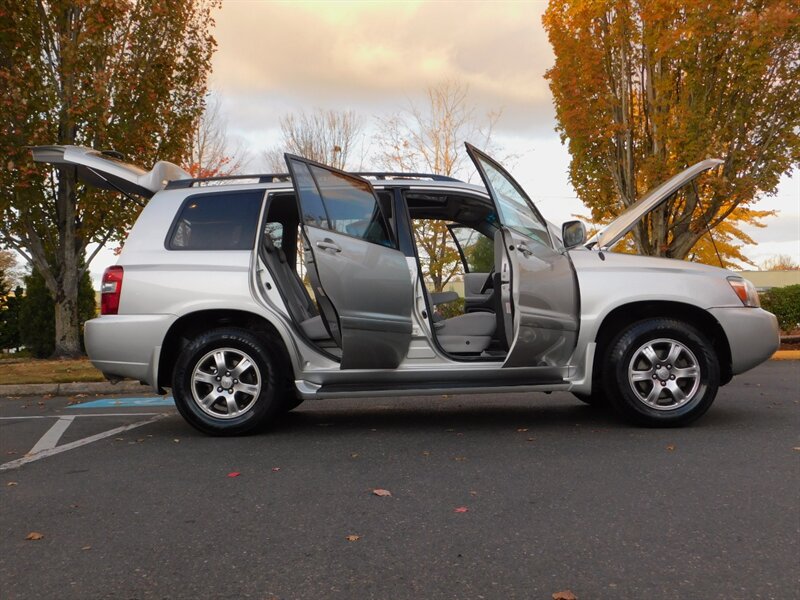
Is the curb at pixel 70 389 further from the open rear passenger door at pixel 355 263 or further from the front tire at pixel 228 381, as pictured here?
the open rear passenger door at pixel 355 263

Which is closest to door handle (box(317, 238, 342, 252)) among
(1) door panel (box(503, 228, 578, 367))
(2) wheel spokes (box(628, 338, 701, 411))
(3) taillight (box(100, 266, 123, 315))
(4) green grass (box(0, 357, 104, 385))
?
(1) door panel (box(503, 228, 578, 367))

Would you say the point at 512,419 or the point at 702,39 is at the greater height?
the point at 702,39

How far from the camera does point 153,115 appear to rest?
15.6 meters

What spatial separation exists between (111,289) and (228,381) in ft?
3.87

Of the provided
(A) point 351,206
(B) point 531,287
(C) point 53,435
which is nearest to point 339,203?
(A) point 351,206

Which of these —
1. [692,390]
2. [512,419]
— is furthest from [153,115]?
[692,390]

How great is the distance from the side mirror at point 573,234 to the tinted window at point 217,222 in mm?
2435

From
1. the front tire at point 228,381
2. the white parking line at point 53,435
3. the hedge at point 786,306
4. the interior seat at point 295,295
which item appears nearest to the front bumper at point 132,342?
the front tire at point 228,381

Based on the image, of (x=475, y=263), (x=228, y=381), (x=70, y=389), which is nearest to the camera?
(x=228, y=381)

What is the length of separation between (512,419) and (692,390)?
5.07 feet

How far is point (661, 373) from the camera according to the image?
19.2 feet

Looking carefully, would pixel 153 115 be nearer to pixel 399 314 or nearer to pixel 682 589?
pixel 399 314

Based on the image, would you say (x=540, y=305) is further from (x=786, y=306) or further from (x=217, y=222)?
(x=786, y=306)

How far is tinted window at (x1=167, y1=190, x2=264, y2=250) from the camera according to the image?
6027 millimetres
